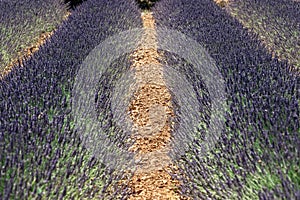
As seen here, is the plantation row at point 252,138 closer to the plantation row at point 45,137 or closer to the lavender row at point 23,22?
the plantation row at point 45,137

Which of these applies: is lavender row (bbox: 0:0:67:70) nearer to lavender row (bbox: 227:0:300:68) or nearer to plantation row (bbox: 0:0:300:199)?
plantation row (bbox: 0:0:300:199)

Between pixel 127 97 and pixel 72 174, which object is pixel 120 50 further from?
pixel 72 174

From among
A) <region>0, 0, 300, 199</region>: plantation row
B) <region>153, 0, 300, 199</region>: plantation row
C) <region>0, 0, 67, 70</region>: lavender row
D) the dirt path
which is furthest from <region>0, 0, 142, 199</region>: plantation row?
<region>0, 0, 67, 70</region>: lavender row

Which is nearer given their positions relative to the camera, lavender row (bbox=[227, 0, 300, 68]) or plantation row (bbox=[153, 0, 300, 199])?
plantation row (bbox=[153, 0, 300, 199])

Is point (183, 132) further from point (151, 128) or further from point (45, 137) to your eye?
point (45, 137)

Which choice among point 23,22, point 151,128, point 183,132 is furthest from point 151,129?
point 23,22

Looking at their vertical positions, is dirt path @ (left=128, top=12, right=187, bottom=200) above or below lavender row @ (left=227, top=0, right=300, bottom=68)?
below

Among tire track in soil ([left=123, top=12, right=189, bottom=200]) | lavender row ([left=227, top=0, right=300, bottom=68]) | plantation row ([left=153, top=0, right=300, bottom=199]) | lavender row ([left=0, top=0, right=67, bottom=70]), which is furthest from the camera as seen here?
lavender row ([left=0, top=0, right=67, bottom=70])
